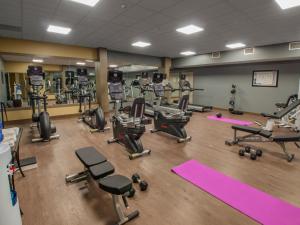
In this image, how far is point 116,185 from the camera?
1.62m

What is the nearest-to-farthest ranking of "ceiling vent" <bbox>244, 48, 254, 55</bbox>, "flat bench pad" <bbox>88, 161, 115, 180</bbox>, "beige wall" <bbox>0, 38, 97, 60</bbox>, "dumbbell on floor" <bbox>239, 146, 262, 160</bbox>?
"flat bench pad" <bbox>88, 161, 115, 180</bbox>, "dumbbell on floor" <bbox>239, 146, 262, 160</bbox>, "beige wall" <bbox>0, 38, 97, 60</bbox>, "ceiling vent" <bbox>244, 48, 254, 55</bbox>

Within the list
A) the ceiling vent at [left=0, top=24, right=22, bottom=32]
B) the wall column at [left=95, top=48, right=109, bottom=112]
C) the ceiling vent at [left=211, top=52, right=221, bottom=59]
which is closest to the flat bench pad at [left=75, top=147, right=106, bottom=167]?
the ceiling vent at [left=0, top=24, right=22, bottom=32]

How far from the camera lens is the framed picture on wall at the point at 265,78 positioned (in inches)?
284

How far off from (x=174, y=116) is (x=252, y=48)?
5.03m

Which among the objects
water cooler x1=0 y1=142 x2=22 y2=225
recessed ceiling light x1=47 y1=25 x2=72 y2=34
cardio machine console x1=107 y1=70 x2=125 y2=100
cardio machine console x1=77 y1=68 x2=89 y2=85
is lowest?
water cooler x1=0 y1=142 x2=22 y2=225

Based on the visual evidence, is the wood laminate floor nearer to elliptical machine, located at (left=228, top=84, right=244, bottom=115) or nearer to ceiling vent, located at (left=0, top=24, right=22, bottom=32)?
ceiling vent, located at (left=0, top=24, right=22, bottom=32)

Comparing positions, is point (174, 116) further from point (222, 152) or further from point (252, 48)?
point (252, 48)

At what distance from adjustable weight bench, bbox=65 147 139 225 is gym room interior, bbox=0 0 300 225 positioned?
0.5 inches

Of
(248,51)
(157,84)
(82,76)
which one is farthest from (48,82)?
(248,51)

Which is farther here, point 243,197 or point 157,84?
point 157,84

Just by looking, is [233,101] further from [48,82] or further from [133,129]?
[48,82]

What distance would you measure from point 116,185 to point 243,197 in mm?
1643

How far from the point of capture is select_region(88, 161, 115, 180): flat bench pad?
187cm

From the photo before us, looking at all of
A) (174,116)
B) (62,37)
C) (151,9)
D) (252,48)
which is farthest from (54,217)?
(252,48)
